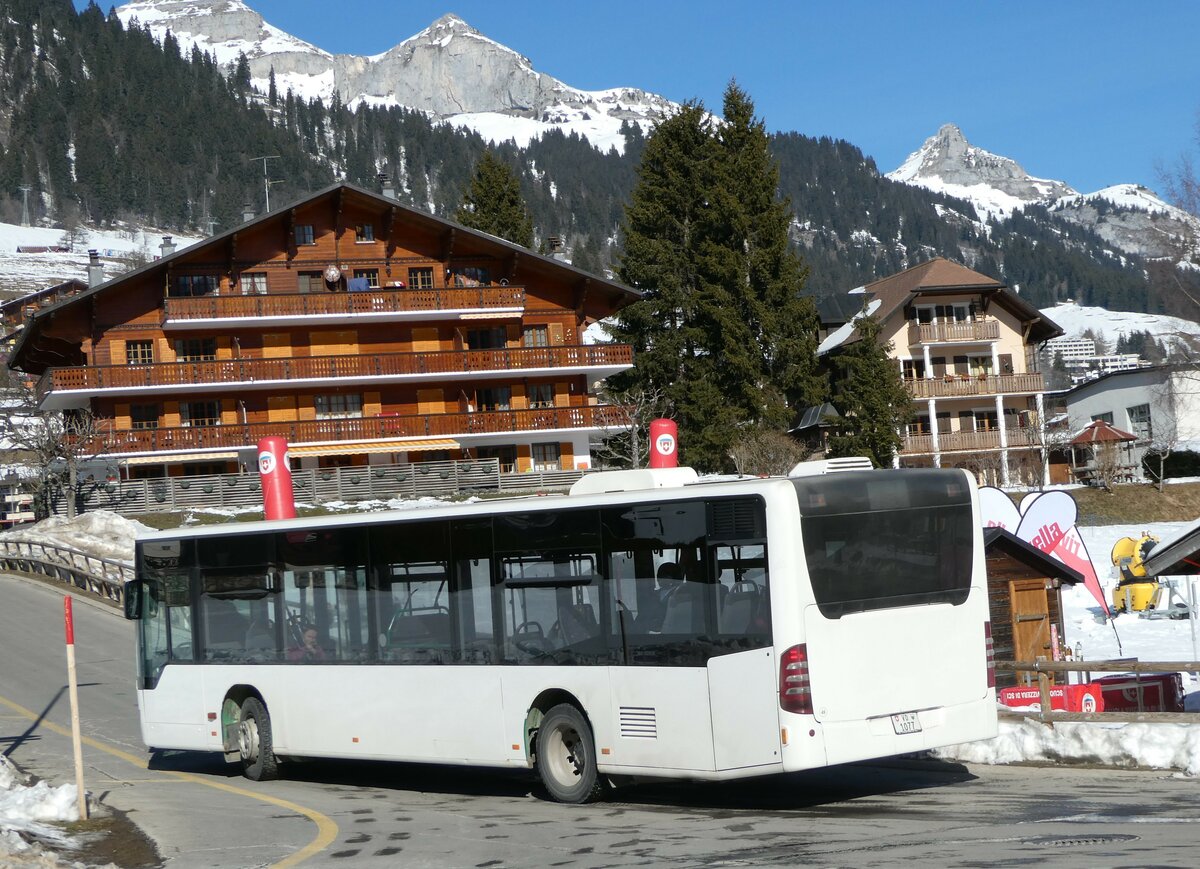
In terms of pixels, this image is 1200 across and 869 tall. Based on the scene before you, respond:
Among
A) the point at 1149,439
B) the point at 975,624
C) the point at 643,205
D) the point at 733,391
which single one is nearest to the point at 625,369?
the point at 733,391

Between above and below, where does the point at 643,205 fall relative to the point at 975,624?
above

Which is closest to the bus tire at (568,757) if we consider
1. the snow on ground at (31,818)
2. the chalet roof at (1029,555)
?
the snow on ground at (31,818)

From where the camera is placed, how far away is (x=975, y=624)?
12.3 m

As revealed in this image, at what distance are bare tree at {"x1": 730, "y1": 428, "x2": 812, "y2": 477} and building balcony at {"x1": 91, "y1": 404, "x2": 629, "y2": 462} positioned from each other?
20.3 feet

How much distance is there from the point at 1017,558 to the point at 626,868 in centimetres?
1834

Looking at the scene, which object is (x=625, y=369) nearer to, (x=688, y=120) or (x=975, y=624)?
(x=688, y=120)

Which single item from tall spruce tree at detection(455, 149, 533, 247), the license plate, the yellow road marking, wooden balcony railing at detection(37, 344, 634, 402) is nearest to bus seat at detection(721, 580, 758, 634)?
the license plate

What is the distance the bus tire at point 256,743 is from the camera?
52.5 ft

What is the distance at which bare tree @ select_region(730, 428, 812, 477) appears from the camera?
5212 centimetres

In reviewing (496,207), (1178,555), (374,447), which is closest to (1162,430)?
(496,207)

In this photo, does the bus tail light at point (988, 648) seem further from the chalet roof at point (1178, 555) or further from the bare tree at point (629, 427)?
the bare tree at point (629, 427)

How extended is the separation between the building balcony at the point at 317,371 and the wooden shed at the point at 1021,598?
33192 millimetres

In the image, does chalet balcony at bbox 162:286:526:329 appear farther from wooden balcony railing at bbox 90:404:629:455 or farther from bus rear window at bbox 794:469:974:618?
bus rear window at bbox 794:469:974:618

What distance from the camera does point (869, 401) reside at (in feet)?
193
